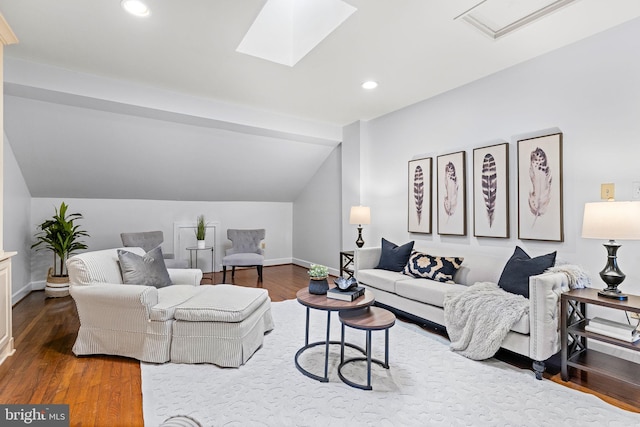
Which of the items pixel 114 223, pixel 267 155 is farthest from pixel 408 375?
pixel 114 223

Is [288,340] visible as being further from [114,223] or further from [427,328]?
[114,223]

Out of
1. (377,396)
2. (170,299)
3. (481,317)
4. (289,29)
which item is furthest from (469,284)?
(289,29)

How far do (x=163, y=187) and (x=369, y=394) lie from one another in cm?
460

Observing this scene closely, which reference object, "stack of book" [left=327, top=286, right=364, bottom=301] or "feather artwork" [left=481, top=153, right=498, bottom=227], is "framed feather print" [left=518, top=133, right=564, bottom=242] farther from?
"stack of book" [left=327, top=286, right=364, bottom=301]

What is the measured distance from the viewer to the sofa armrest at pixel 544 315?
2238mm

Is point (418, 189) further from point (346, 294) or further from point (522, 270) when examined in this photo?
point (346, 294)

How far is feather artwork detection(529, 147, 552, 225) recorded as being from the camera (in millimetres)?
2926

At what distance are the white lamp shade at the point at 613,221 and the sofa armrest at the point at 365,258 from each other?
2.26m

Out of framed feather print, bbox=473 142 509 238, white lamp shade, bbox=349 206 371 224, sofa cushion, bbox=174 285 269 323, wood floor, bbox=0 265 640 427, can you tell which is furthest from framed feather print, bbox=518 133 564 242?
sofa cushion, bbox=174 285 269 323

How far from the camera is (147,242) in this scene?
4.86 metres

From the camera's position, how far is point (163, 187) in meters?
5.29

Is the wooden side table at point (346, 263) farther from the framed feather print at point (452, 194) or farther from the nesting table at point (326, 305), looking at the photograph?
the nesting table at point (326, 305)

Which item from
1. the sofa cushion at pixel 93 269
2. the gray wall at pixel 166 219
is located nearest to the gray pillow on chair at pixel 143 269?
the sofa cushion at pixel 93 269

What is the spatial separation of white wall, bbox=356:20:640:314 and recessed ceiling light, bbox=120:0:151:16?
10.3ft
